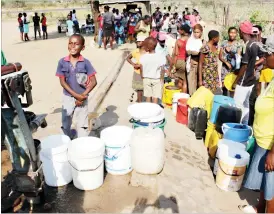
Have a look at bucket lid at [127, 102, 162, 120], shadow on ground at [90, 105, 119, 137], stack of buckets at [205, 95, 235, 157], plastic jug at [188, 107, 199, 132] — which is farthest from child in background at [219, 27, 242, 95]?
bucket lid at [127, 102, 162, 120]

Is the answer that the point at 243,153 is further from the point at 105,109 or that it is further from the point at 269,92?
the point at 105,109

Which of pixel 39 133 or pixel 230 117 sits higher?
pixel 230 117

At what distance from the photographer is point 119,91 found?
7633 mm

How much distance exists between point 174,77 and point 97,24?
9354mm

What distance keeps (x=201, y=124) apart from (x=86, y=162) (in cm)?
256

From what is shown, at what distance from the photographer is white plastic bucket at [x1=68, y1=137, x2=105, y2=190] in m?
3.27

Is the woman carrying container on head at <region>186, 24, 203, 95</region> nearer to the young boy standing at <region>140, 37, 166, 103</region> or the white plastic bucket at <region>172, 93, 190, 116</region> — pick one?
the white plastic bucket at <region>172, 93, 190, 116</region>

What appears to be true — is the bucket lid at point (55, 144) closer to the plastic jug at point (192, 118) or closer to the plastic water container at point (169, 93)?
the plastic jug at point (192, 118)

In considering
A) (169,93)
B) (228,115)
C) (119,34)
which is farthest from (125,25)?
(228,115)

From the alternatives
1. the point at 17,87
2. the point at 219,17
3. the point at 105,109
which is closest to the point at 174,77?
the point at 105,109

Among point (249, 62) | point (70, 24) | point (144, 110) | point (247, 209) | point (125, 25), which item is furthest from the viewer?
point (70, 24)

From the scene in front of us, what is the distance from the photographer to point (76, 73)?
3.79 m

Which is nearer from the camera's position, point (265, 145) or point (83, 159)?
point (265, 145)

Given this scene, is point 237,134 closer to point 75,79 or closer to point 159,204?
point 159,204
